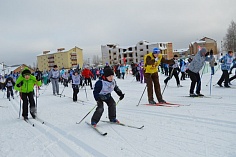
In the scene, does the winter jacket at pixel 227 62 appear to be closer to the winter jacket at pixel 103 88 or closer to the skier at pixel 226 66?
the skier at pixel 226 66

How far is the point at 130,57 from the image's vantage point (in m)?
76.8

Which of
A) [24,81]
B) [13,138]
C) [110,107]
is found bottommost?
[13,138]

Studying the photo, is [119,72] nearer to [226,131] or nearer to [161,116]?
[161,116]

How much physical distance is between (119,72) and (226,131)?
755 inches

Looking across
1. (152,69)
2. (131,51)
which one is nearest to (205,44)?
(131,51)

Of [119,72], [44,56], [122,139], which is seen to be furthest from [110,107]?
[44,56]

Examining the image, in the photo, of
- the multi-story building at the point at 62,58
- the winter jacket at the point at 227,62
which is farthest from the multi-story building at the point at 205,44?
the winter jacket at the point at 227,62

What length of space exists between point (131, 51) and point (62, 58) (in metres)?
31.3

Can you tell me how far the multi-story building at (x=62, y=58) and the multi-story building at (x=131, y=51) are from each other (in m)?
Result: 14.7

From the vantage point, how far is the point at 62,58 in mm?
89750

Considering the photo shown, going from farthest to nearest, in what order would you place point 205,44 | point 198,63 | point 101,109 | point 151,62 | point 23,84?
point 205,44 < point 198,63 < point 151,62 < point 23,84 < point 101,109

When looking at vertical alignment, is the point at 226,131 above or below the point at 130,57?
below

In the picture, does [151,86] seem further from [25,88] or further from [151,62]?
[25,88]

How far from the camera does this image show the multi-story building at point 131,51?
73.7 metres
